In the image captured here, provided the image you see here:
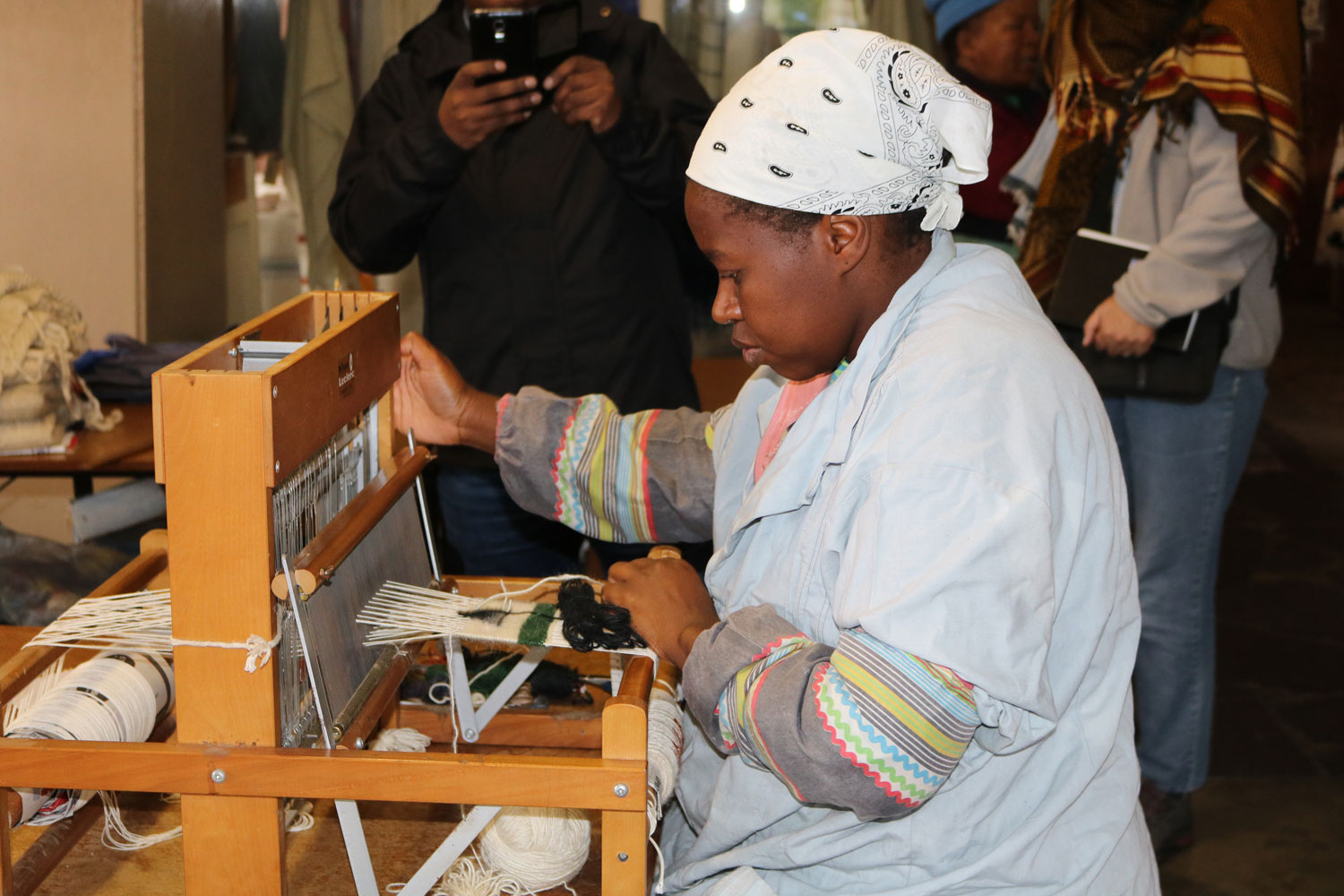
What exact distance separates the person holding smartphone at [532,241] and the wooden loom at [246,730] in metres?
1.09

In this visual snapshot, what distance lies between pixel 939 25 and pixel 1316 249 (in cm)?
640

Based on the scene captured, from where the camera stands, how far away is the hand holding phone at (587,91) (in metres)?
1.97

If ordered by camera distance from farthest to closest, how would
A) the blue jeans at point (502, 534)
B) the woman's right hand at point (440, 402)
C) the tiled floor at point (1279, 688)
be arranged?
the tiled floor at point (1279, 688), the blue jeans at point (502, 534), the woman's right hand at point (440, 402)

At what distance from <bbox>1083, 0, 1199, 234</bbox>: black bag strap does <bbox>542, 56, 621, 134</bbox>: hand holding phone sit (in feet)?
2.78

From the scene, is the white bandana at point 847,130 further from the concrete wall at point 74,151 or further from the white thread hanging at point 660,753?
the concrete wall at point 74,151

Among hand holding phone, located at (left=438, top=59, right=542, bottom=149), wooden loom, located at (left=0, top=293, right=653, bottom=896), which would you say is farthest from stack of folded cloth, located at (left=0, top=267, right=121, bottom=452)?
wooden loom, located at (left=0, top=293, right=653, bottom=896)

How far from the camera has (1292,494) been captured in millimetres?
4918

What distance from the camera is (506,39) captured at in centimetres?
195

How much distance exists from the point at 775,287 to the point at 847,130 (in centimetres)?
14

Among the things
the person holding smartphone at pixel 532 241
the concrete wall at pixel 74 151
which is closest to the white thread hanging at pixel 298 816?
the person holding smartphone at pixel 532 241

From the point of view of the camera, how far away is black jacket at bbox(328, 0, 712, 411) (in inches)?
83.6

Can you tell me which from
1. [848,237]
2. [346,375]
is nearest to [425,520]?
[346,375]

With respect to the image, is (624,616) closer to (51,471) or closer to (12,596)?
(12,596)

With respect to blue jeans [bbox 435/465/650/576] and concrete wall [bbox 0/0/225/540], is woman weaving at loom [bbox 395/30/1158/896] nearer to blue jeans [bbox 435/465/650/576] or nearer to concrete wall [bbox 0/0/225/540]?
blue jeans [bbox 435/465/650/576]
